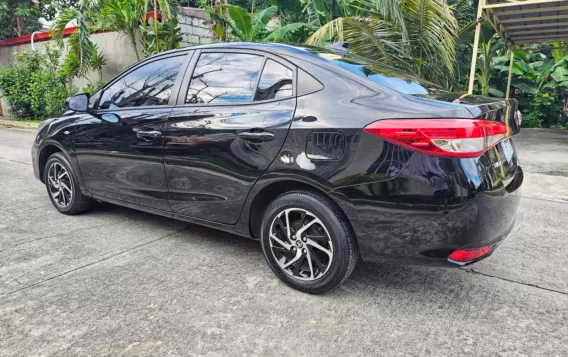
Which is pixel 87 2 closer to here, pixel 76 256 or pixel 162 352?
pixel 76 256

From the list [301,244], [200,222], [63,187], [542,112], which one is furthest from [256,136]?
[542,112]

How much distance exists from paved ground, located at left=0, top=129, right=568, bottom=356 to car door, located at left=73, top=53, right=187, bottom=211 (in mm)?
448

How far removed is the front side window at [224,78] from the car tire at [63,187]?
1.73 metres

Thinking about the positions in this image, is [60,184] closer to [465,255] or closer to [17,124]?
[465,255]

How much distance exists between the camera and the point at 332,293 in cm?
276

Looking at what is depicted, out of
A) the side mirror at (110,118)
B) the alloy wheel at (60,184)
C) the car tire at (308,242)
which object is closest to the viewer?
the car tire at (308,242)

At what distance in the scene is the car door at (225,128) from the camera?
2.78m

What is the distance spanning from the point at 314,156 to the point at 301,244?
1.87 ft

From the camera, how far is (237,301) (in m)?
2.66

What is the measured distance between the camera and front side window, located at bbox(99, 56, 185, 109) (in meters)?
3.41

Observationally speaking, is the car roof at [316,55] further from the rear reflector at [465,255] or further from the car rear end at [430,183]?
the rear reflector at [465,255]

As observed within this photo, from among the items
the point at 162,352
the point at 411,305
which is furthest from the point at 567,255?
the point at 162,352

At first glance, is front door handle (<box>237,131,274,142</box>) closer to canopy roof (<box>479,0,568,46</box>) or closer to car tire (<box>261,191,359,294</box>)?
car tire (<box>261,191,359,294</box>)

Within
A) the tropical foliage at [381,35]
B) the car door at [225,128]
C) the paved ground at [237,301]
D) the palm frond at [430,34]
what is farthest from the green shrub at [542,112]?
the car door at [225,128]
